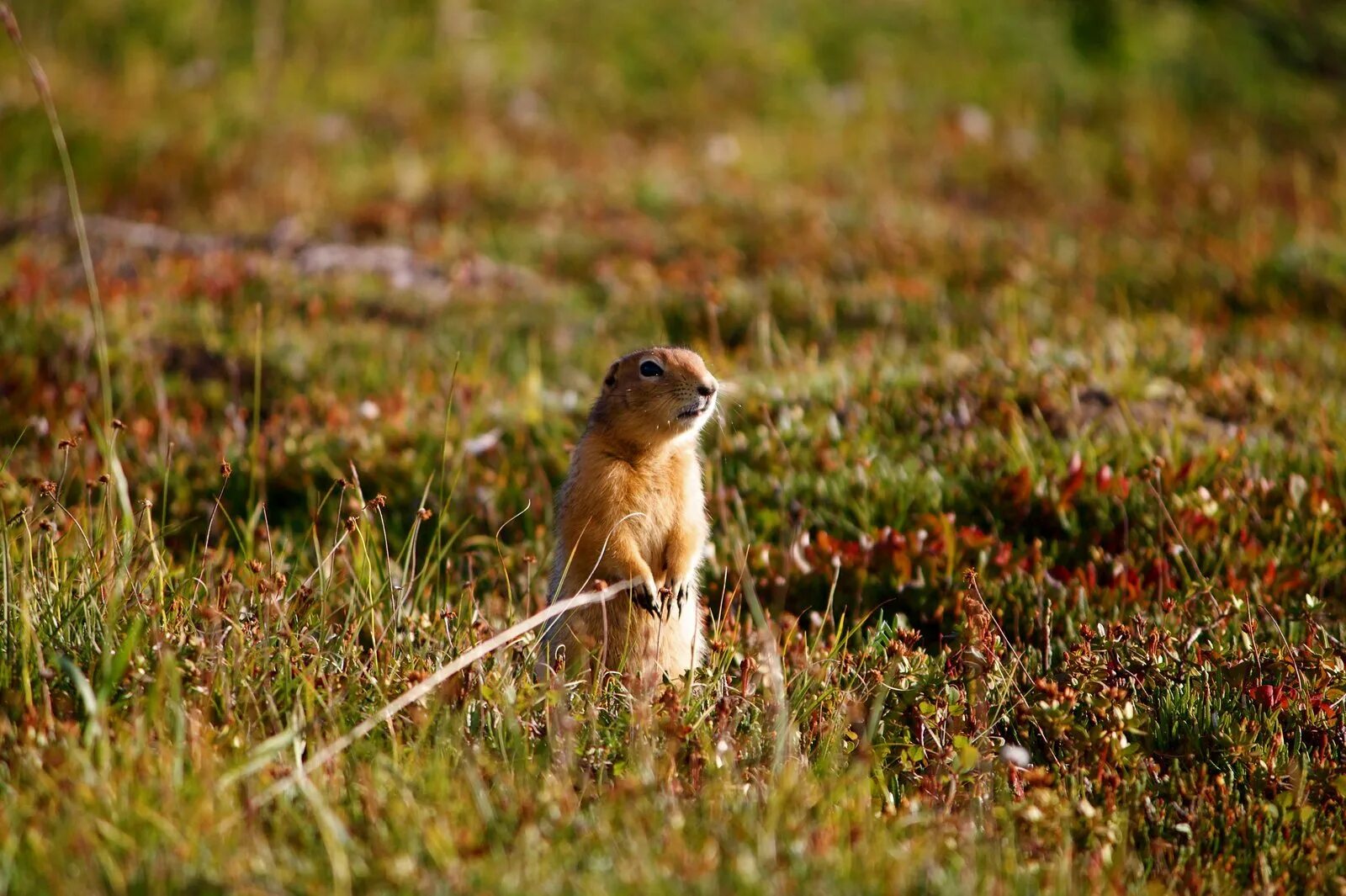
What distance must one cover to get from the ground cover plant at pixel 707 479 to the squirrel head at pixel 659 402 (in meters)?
0.62

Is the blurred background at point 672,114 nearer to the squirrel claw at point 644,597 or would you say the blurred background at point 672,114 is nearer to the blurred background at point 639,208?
the blurred background at point 639,208

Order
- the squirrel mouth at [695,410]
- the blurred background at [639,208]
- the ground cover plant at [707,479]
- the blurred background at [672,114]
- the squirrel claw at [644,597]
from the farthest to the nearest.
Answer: the blurred background at [672,114]
the blurred background at [639,208]
the squirrel mouth at [695,410]
the squirrel claw at [644,597]
the ground cover plant at [707,479]

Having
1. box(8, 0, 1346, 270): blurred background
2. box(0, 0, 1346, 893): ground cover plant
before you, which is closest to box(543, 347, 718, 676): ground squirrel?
box(0, 0, 1346, 893): ground cover plant

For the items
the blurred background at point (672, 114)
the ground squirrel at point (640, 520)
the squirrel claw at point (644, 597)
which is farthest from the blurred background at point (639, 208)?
the squirrel claw at point (644, 597)

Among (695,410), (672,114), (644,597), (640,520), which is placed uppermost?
(695,410)

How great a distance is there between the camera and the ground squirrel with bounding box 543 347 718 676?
5094mm

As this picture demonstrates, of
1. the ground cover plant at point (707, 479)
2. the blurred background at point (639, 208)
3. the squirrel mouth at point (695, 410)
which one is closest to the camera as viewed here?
the ground cover plant at point (707, 479)

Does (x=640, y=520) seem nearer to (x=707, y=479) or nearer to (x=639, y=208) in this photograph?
(x=707, y=479)

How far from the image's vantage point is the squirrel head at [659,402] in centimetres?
541

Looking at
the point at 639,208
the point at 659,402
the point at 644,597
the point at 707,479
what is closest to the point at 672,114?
the point at 639,208

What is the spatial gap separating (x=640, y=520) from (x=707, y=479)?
152 cm

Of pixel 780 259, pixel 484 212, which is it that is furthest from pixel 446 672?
pixel 484 212

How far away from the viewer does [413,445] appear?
7586mm

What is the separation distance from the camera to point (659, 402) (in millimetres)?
5418
